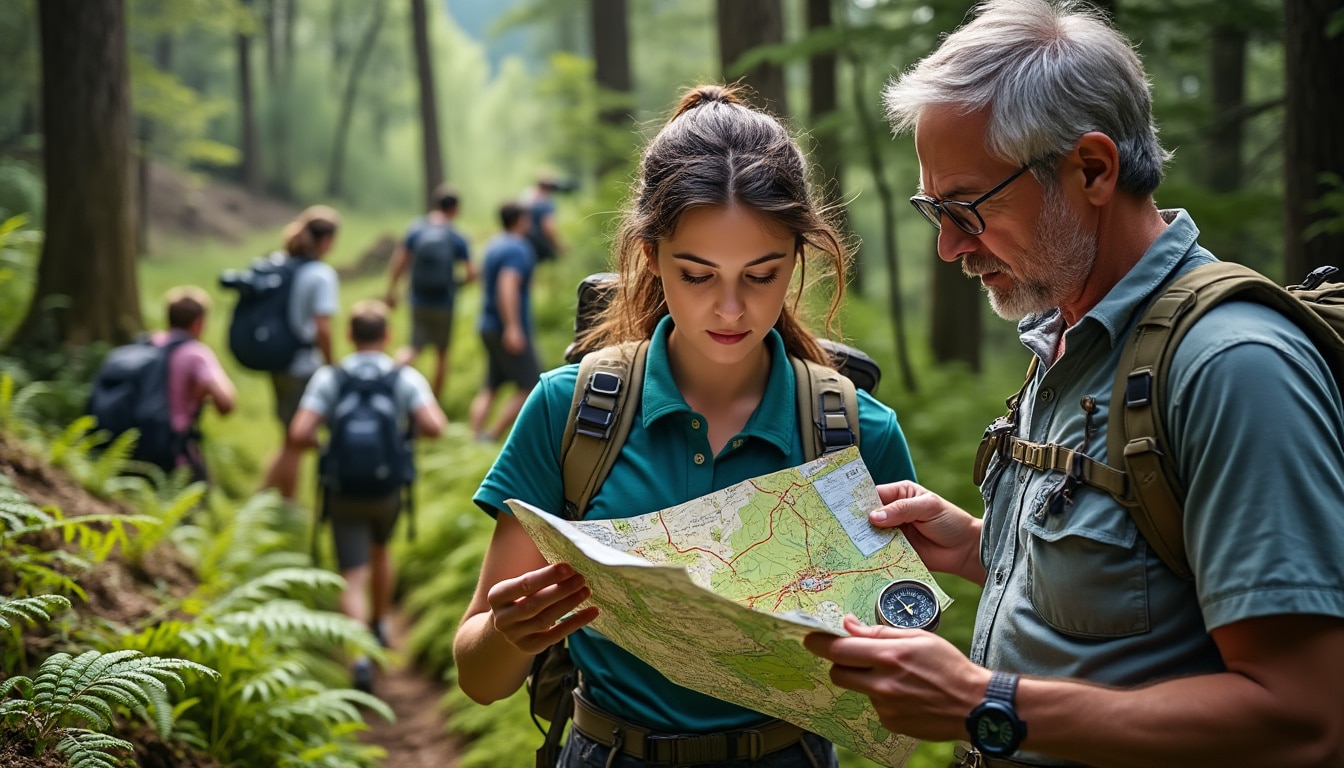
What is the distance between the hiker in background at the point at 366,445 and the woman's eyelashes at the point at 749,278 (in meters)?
4.74

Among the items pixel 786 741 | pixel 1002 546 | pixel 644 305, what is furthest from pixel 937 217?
pixel 786 741

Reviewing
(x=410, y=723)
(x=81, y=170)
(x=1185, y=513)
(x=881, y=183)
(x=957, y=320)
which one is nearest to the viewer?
(x=1185, y=513)

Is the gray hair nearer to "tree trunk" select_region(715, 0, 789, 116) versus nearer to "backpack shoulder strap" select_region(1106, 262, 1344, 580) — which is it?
"backpack shoulder strap" select_region(1106, 262, 1344, 580)

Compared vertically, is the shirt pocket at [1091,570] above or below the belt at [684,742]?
above

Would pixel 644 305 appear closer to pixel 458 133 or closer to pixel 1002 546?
pixel 1002 546

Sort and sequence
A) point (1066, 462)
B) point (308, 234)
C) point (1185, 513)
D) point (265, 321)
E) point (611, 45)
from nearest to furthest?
point (1185, 513) < point (1066, 462) < point (265, 321) < point (308, 234) < point (611, 45)

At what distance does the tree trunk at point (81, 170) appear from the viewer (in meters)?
10.1

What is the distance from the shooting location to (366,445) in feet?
22.4

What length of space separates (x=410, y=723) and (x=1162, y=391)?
5.66 metres

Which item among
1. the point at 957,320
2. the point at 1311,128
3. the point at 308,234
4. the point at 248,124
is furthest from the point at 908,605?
the point at 248,124

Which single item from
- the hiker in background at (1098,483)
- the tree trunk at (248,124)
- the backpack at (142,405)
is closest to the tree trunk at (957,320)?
the backpack at (142,405)

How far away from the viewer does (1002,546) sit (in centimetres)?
215

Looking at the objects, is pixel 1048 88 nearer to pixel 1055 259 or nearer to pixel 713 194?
pixel 1055 259

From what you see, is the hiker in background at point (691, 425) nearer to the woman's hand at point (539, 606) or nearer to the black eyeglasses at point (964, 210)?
the woman's hand at point (539, 606)
